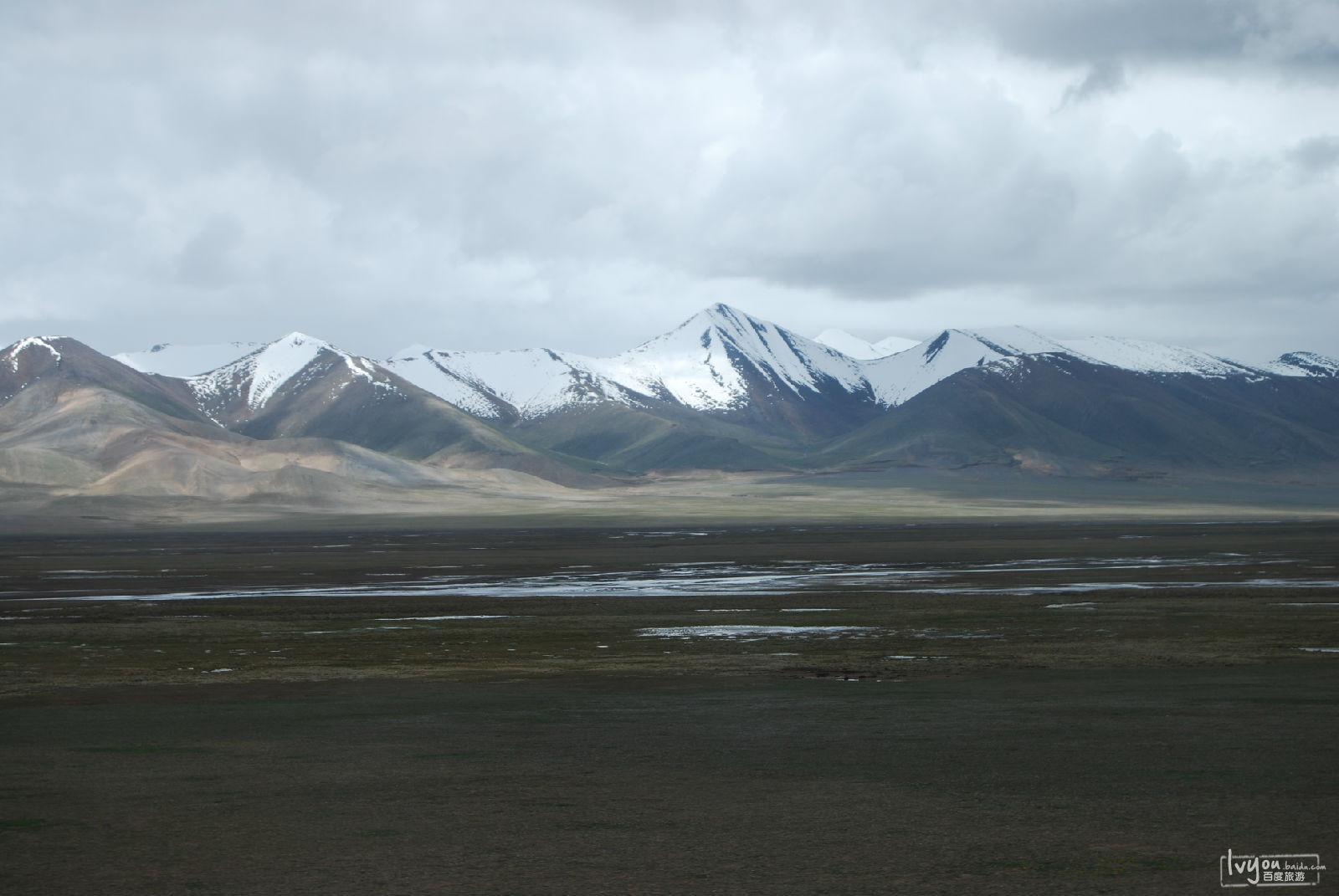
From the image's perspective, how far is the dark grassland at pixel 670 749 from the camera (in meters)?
11.4

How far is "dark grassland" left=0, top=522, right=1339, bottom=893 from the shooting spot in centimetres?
1141

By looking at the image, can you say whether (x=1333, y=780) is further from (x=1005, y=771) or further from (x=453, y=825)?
(x=453, y=825)

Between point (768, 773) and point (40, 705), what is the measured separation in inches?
552

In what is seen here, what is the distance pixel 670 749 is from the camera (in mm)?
17172

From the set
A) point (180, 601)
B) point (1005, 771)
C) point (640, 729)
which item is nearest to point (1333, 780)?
point (1005, 771)

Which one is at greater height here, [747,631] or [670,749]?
[670,749]

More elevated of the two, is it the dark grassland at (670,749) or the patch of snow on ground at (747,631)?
the dark grassland at (670,749)

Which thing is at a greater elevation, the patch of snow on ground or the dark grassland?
the dark grassland

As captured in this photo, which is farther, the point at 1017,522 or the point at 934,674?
the point at 1017,522

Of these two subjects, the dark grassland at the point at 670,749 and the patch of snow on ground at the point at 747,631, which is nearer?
the dark grassland at the point at 670,749

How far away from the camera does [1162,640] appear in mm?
31750

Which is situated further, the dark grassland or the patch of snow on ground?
the patch of snow on ground

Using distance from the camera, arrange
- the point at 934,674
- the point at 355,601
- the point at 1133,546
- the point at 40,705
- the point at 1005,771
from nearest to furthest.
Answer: the point at 1005,771, the point at 40,705, the point at 934,674, the point at 355,601, the point at 1133,546

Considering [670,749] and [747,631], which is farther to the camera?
[747,631]
